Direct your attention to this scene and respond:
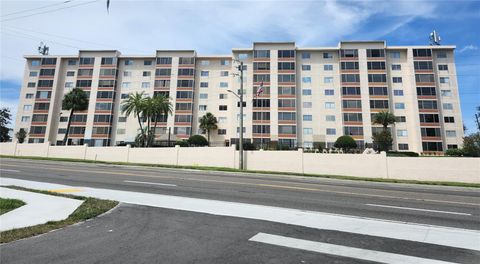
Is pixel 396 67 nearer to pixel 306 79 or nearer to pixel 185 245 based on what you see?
pixel 306 79

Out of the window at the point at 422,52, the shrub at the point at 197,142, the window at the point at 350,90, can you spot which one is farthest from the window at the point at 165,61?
the window at the point at 422,52

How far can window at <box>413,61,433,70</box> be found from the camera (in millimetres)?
55438

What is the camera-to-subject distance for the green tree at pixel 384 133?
49.0 meters

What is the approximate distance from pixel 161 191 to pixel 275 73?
51166 mm

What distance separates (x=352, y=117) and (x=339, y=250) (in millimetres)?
55143

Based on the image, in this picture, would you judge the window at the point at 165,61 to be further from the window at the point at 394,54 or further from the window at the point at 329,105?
the window at the point at 394,54

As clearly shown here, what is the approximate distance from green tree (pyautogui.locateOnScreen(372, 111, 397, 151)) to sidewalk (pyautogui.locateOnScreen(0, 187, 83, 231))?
50.9 metres

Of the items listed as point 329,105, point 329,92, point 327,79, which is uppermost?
point 327,79

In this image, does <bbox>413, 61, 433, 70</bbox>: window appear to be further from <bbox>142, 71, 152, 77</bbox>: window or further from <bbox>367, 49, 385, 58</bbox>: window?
<bbox>142, 71, 152, 77</bbox>: window

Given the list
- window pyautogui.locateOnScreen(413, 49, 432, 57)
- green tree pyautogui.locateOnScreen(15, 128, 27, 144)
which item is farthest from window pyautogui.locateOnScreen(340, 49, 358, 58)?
Result: green tree pyautogui.locateOnScreen(15, 128, 27, 144)

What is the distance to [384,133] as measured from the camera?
161ft

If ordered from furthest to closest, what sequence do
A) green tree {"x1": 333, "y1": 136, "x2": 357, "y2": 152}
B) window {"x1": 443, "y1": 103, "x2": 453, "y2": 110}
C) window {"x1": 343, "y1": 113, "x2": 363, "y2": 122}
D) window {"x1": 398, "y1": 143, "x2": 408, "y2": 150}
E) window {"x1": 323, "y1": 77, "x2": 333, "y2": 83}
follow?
1. window {"x1": 323, "y1": 77, "x2": 333, "y2": 83}
2. window {"x1": 343, "y1": 113, "x2": 363, "y2": 122}
3. window {"x1": 443, "y1": 103, "x2": 453, "y2": 110}
4. window {"x1": 398, "y1": 143, "x2": 408, "y2": 150}
5. green tree {"x1": 333, "y1": 136, "x2": 357, "y2": 152}

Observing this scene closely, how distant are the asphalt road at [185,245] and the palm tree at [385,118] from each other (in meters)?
51.8

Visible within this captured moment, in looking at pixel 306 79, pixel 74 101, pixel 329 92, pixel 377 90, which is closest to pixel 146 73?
pixel 74 101
